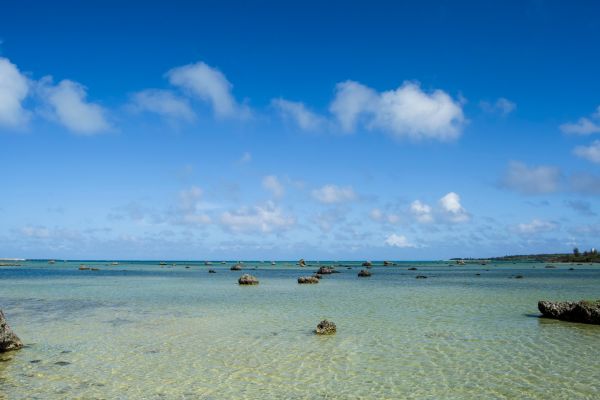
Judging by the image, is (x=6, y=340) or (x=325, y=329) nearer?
(x=6, y=340)

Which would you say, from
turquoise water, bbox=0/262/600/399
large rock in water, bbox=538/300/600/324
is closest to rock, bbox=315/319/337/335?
turquoise water, bbox=0/262/600/399

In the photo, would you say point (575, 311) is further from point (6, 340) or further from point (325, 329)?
point (6, 340)

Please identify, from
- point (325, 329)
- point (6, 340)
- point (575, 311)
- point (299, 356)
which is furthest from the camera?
point (575, 311)

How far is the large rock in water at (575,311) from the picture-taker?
23.1 m

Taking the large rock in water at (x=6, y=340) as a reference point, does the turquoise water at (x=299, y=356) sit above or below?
below

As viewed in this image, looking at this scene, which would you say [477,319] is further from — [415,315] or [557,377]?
[557,377]

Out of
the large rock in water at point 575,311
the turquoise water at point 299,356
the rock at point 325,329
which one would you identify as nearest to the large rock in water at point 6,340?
the turquoise water at point 299,356

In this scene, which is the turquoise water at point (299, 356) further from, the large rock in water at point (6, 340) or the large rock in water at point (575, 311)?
the large rock in water at point (575, 311)

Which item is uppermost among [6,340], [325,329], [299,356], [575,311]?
[575,311]

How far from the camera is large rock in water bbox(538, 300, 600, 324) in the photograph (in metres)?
23.1

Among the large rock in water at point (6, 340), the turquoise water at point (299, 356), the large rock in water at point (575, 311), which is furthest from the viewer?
the large rock in water at point (575, 311)

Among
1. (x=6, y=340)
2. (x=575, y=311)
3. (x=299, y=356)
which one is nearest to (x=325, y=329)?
(x=299, y=356)

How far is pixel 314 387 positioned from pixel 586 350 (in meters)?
11.0

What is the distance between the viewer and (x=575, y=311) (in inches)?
940
